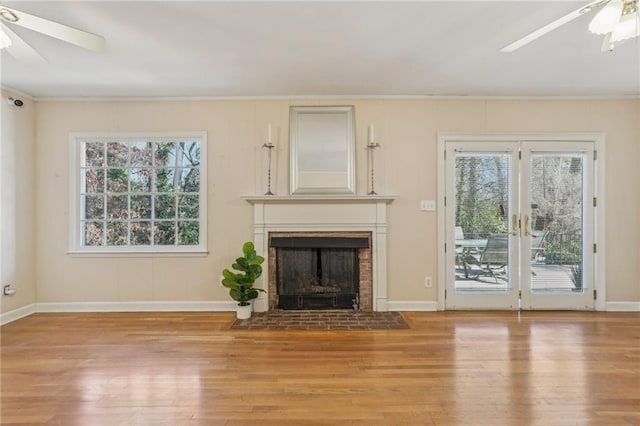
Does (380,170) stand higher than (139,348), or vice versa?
(380,170)

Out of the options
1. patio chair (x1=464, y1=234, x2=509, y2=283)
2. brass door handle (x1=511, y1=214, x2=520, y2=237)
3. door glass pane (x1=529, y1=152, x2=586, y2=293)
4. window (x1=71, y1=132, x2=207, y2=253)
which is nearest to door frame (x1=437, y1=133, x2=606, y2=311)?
door glass pane (x1=529, y1=152, x2=586, y2=293)

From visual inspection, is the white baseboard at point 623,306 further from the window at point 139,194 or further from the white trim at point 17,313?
the white trim at point 17,313

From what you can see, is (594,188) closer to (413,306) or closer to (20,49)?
(413,306)

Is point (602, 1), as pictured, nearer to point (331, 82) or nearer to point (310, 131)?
point (331, 82)

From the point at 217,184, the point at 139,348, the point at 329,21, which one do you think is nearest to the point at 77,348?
the point at 139,348

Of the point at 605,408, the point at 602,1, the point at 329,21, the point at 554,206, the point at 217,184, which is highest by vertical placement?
the point at 329,21

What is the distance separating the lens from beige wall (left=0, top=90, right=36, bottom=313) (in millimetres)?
3779

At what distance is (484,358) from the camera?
281 cm

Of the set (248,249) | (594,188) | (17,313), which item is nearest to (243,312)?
(248,249)

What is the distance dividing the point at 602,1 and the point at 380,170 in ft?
8.05

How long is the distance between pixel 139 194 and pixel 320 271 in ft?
7.67

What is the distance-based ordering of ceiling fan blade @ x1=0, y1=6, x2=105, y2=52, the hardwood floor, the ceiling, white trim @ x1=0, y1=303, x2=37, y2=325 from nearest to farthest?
ceiling fan blade @ x1=0, y1=6, x2=105, y2=52
the hardwood floor
the ceiling
white trim @ x1=0, y1=303, x2=37, y2=325

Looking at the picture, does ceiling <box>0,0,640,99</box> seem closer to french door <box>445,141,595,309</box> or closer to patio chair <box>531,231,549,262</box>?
french door <box>445,141,595,309</box>

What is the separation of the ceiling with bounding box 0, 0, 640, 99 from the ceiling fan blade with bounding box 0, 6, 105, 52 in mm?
337
